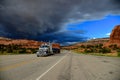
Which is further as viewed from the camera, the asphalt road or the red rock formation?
the red rock formation

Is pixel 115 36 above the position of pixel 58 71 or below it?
above

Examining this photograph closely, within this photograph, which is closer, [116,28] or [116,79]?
[116,79]

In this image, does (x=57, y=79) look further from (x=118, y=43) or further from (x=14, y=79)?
(x=118, y=43)

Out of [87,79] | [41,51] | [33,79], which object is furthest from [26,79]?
[41,51]

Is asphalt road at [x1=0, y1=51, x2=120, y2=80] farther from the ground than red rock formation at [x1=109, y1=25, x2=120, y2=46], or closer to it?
closer to it

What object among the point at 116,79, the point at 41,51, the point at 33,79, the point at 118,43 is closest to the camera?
the point at 33,79

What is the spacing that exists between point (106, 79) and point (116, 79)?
1.99 ft

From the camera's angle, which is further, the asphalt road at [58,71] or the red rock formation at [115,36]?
the red rock formation at [115,36]

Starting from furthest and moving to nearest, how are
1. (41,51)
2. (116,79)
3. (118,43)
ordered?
(118,43) → (41,51) → (116,79)

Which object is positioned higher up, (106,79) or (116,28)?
(116,28)

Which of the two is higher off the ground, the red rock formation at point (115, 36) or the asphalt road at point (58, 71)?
the red rock formation at point (115, 36)

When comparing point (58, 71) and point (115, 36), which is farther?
point (115, 36)

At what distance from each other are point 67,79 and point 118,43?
132 m

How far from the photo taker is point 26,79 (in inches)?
450
